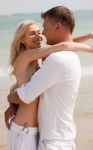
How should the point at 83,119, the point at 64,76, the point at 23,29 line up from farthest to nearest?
the point at 83,119
the point at 23,29
the point at 64,76

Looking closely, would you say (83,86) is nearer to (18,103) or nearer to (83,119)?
(83,119)

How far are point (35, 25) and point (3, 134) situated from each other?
2911 millimetres

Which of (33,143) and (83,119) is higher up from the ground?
(33,143)

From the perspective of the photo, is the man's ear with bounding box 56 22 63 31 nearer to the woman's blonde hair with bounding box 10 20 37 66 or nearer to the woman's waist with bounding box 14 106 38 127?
the woman's blonde hair with bounding box 10 20 37 66

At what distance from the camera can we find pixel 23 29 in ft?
7.26

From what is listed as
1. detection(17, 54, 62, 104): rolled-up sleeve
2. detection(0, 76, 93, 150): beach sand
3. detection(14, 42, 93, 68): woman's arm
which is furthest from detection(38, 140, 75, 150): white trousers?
detection(0, 76, 93, 150): beach sand

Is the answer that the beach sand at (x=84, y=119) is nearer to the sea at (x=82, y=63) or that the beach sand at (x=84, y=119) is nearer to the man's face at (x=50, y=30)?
the sea at (x=82, y=63)

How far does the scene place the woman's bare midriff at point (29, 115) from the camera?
83.3 inches

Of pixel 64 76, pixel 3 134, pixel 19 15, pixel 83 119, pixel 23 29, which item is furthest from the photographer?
pixel 19 15

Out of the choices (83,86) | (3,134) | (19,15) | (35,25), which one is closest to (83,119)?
(3,134)

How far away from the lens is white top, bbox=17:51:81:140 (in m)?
1.99

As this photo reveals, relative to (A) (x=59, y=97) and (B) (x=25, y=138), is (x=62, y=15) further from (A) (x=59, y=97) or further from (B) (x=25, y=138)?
(B) (x=25, y=138)

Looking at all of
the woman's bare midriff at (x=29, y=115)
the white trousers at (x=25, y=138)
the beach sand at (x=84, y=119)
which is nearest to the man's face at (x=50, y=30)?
the woman's bare midriff at (x=29, y=115)

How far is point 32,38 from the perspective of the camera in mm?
2221
